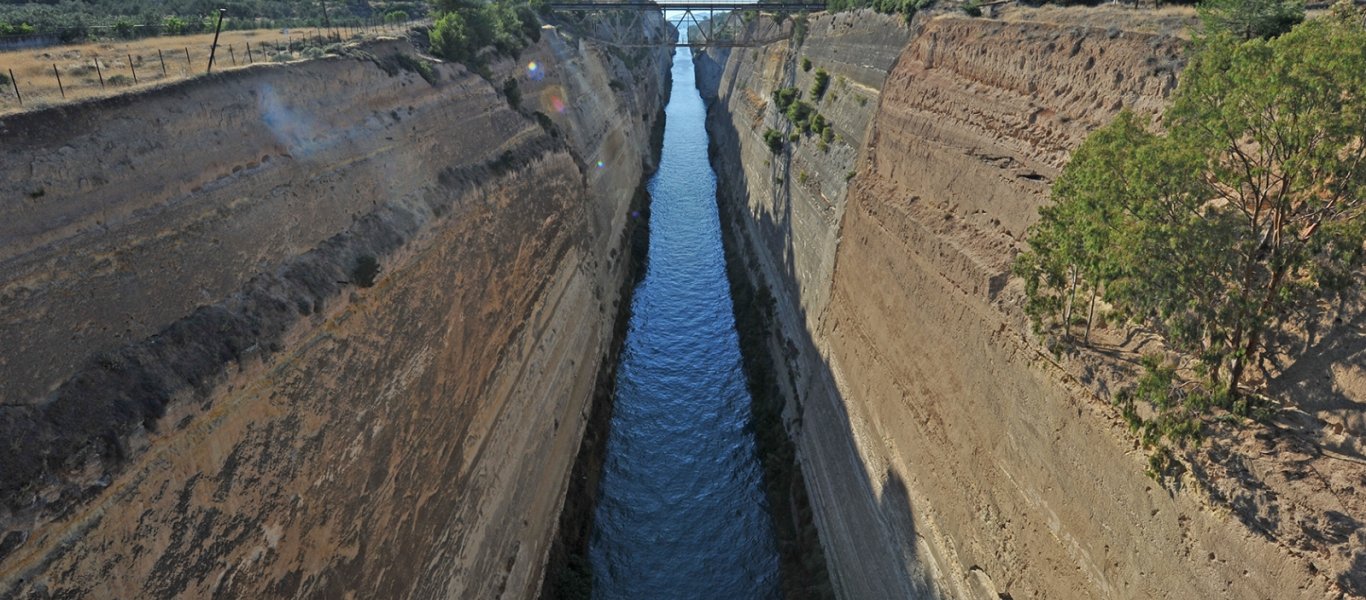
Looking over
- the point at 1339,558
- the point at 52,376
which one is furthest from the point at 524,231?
the point at 1339,558

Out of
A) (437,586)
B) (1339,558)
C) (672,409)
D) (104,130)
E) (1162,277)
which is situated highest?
(104,130)

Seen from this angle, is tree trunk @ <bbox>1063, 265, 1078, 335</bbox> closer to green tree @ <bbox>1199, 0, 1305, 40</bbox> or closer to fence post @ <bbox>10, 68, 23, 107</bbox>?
green tree @ <bbox>1199, 0, 1305, 40</bbox>

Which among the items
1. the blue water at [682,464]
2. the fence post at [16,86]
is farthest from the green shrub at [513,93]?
the fence post at [16,86]

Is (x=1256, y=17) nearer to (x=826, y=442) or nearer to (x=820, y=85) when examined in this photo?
(x=826, y=442)

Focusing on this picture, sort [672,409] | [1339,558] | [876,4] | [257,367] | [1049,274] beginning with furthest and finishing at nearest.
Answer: [876,4]
[672,409]
[1049,274]
[257,367]
[1339,558]

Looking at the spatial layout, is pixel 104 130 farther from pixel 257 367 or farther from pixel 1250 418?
pixel 1250 418

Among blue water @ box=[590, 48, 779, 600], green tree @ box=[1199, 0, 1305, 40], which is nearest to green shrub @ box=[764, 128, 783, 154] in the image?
blue water @ box=[590, 48, 779, 600]

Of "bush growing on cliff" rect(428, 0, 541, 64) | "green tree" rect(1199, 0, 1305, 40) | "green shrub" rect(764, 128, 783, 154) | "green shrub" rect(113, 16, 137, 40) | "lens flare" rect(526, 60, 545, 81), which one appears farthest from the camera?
"green shrub" rect(764, 128, 783, 154)
